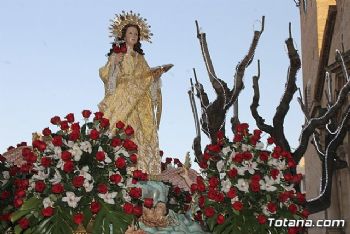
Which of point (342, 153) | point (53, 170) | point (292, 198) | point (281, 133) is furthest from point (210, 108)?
point (53, 170)

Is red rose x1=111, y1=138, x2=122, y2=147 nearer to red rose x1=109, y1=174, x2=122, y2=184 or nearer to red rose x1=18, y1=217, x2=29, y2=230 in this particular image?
red rose x1=109, y1=174, x2=122, y2=184

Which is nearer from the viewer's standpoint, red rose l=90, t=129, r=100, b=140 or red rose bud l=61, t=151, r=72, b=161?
red rose bud l=61, t=151, r=72, b=161

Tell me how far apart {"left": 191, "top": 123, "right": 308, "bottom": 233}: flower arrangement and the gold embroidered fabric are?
125 centimetres

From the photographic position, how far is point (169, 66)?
9875mm

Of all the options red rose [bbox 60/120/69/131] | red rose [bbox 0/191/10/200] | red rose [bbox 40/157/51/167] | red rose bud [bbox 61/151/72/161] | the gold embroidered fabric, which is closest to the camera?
red rose bud [bbox 61/151/72/161]

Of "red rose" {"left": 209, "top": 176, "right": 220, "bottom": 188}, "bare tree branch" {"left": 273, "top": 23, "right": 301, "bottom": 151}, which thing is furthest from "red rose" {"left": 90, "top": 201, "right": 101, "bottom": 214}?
"bare tree branch" {"left": 273, "top": 23, "right": 301, "bottom": 151}

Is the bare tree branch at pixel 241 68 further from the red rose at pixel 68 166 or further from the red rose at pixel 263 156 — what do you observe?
the red rose at pixel 68 166

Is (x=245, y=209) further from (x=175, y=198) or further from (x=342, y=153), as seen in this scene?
(x=342, y=153)

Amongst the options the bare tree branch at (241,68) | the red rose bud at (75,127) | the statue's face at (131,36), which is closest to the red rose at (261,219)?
the red rose bud at (75,127)

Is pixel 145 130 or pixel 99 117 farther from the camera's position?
pixel 145 130

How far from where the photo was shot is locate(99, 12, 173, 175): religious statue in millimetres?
9617

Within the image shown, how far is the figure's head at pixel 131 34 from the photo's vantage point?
400 inches

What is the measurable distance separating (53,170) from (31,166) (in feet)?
1.83

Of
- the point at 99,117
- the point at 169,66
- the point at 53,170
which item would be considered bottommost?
the point at 53,170
